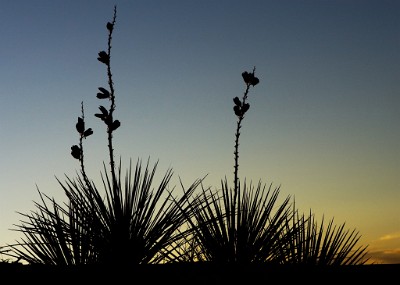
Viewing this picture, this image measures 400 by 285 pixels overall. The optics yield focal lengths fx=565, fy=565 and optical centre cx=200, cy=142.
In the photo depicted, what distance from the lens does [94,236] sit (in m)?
3.88

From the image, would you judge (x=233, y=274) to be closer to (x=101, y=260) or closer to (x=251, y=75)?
(x=101, y=260)

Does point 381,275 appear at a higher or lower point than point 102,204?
lower

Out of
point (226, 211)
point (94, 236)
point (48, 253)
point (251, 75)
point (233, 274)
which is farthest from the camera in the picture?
point (251, 75)

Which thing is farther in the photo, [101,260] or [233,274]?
[101,260]

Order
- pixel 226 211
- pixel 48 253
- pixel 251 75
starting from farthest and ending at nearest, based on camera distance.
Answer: pixel 251 75, pixel 48 253, pixel 226 211

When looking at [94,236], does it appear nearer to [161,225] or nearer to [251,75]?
[161,225]

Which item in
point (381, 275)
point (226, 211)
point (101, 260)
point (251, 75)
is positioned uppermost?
point (251, 75)

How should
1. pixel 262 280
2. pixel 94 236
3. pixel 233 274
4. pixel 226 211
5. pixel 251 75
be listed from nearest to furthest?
pixel 262 280 < pixel 233 274 < pixel 94 236 < pixel 226 211 < pixel 251 75

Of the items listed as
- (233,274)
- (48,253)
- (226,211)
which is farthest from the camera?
(48,253)

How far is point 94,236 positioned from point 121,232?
187 mm

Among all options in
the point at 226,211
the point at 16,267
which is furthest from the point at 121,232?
the point at 16,267

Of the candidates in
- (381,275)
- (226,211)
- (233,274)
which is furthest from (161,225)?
(381,275)

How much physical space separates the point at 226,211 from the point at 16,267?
6.46 feet

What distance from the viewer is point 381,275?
250 cm
